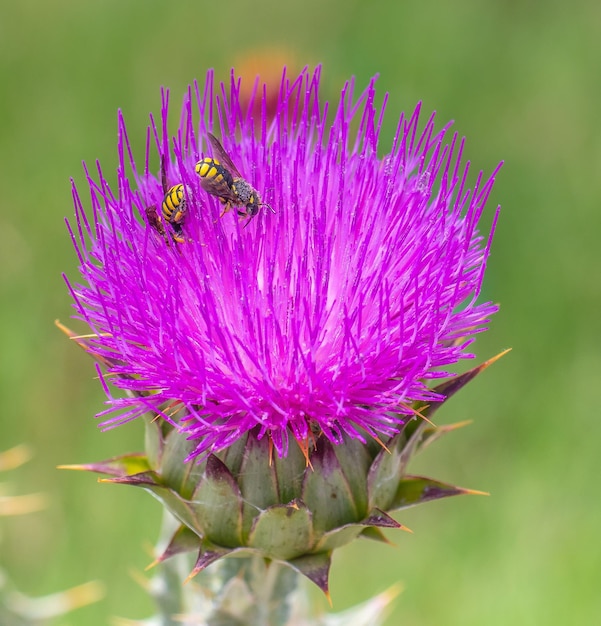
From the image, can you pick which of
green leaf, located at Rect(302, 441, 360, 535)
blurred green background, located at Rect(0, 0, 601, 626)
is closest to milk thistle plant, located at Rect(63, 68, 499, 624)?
green leaf, located at Rect(302, 441, 360, 535)

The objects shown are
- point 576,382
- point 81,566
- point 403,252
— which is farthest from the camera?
point 576,382

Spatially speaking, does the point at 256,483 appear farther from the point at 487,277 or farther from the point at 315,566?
the point at 487,277

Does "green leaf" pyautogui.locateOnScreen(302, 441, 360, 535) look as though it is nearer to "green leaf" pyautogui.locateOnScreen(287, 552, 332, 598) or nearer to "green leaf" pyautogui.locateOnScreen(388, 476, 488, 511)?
"green leaf" pyautogui.locateOnScreen(287, 552, 332, 598)

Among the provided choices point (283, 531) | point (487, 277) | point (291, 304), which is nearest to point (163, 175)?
point (291, 304)

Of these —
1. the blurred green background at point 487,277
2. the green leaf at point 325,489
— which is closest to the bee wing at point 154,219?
the green leaf at point 325,489

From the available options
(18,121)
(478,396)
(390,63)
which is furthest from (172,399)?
(390,63)

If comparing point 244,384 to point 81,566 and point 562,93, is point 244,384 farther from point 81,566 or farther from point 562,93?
point 562,93
